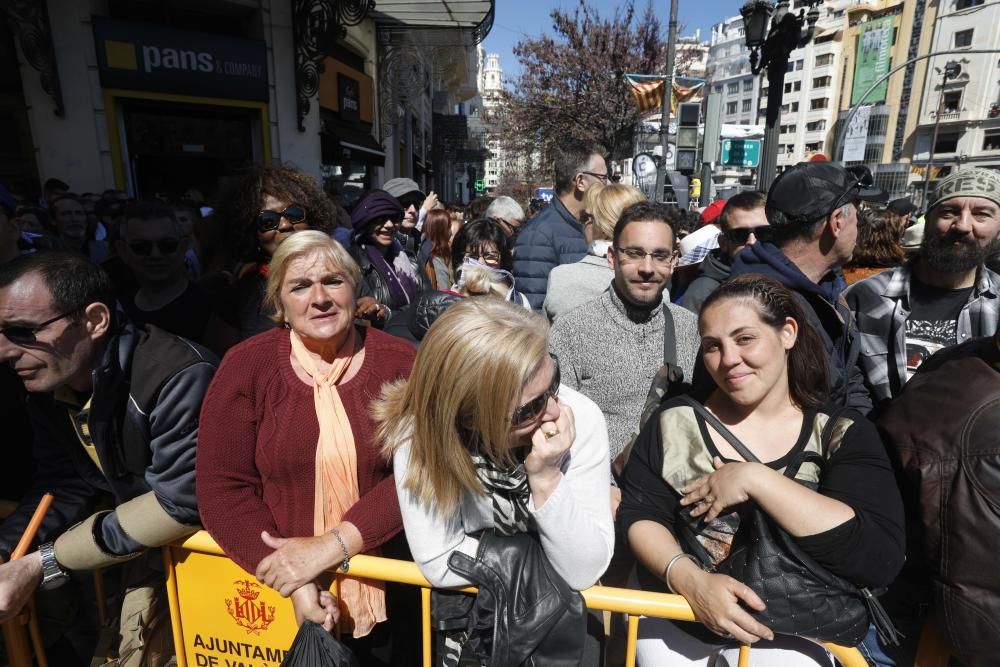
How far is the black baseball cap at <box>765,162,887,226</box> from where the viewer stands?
7.16 feet

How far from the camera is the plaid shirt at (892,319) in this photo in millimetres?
2312

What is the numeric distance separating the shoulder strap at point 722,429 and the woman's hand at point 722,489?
0.26 ft

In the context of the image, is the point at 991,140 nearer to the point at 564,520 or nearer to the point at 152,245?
the point at 564,520

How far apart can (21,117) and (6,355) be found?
8.52 m

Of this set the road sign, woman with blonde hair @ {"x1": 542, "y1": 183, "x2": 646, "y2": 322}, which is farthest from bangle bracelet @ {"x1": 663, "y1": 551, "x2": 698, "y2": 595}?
the road sign

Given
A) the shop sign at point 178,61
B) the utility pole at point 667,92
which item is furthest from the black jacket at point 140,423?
the utility pole at point 667,92

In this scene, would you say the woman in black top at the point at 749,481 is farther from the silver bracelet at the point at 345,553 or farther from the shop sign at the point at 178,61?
the shop sign at the point at 178,61

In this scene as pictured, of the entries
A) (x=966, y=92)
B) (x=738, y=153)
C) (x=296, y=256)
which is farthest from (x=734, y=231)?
(x=966, y=92)

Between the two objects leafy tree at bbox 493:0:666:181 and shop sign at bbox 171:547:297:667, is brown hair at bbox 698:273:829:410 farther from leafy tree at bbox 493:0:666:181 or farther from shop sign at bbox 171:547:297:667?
leafy tree at bbox 493:0:666:181

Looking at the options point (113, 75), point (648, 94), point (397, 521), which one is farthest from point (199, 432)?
point (648, 94)

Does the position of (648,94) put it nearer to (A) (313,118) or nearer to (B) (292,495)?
(A) (313,118)

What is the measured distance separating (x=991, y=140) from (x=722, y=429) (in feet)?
194

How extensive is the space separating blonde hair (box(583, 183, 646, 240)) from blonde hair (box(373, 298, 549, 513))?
87.7 inches

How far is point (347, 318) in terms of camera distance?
6.36 ft
